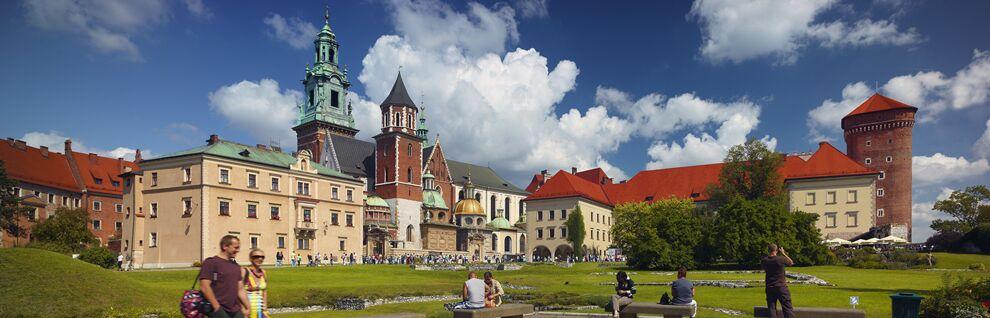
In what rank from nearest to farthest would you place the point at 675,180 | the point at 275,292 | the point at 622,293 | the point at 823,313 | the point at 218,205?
the point at 823,313
the point at 622,293
the point at 275,292
the point at 218,205
the point at 675,180

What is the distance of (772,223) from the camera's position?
50.3 meters

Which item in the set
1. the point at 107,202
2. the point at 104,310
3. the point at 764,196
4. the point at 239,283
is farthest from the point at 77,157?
the point at 239,283

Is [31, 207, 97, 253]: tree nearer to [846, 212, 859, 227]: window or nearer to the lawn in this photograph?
the lawn

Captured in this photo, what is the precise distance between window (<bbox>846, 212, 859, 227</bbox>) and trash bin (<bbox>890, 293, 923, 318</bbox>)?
239 feet

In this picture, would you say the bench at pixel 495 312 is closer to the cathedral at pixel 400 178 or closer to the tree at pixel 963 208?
the cathedral at pixel 400 178

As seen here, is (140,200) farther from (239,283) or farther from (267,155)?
(239,283)

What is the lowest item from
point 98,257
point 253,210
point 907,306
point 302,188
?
point 98,257

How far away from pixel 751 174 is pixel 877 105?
32.6 metres

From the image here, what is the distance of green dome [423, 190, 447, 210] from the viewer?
336 feet

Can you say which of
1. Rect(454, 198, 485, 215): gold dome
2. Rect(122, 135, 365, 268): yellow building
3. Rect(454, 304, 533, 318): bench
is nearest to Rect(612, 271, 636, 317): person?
Rect(454, 304, 533, 318): bench

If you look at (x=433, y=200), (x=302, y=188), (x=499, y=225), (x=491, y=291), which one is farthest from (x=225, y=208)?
(x=499, y=225)

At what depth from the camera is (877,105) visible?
94.1 metres

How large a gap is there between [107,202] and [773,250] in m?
87.8

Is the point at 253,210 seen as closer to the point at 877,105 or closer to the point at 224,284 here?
the point at 224,284
